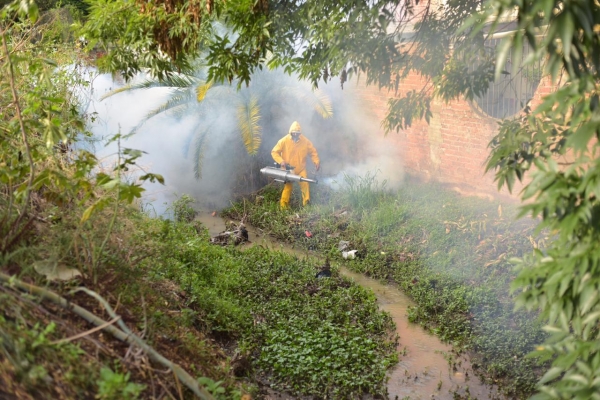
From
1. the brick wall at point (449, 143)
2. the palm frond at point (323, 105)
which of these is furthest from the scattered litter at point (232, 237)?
the palm frond at point (323, 105)

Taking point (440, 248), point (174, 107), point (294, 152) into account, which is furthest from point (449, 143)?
point (174, 107)

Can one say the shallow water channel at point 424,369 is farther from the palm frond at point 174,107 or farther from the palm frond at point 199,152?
the palm frond at point 174,107

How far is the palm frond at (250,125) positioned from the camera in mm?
12492

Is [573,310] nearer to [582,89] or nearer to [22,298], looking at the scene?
[582,89]

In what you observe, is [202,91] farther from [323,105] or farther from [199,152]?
[323,105]

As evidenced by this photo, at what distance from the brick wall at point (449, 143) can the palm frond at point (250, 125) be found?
2362mm

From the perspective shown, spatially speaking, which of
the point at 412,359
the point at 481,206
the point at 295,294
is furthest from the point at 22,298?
the point at 481,206

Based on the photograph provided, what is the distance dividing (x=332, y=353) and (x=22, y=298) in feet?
12.3

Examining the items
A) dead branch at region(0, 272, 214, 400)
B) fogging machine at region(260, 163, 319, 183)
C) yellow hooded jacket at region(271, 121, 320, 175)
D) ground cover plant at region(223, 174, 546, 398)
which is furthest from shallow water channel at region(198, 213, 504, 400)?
yellow hooded jacket at region(271, 121, 320, 175)

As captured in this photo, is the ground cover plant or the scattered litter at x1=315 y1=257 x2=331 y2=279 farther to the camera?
the scattered litter at x1=315 y1=257 x2=331 y2=279

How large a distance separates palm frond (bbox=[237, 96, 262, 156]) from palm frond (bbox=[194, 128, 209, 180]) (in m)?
0.77

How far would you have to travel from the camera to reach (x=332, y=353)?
6336 millimetres

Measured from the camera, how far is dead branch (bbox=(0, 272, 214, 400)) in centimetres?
320

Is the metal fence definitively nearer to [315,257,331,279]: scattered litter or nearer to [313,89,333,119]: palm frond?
[313,89,333,119]: palm frond
